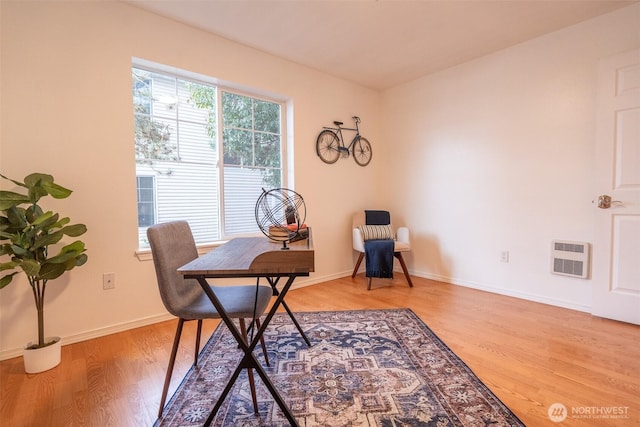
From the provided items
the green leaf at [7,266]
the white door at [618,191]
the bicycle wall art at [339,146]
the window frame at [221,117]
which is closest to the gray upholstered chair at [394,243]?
the bicycle wall art at [339,146]

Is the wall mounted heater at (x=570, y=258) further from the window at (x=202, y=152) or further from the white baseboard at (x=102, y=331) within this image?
the white baseboard at (x=102, y=331)

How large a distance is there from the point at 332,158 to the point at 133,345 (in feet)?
9.12

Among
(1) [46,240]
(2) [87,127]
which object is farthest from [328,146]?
(1) [46,240]

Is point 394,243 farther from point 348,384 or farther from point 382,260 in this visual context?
point 348,384

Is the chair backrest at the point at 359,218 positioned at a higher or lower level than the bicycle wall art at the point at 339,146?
lower

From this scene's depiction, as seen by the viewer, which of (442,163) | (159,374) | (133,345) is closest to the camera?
(159,374)

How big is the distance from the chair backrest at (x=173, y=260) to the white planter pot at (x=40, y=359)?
3.12 ft

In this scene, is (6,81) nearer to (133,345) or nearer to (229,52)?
(229,52)

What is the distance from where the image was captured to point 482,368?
1755 mm

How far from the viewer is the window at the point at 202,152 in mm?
2555

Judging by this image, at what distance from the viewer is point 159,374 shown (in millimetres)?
1734

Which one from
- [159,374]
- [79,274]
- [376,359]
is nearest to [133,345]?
[159,374]

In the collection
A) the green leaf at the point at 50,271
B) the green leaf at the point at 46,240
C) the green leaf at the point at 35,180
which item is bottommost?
the green leaf at the point at 50,271

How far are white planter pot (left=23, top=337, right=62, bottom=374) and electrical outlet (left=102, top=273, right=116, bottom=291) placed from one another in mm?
488
